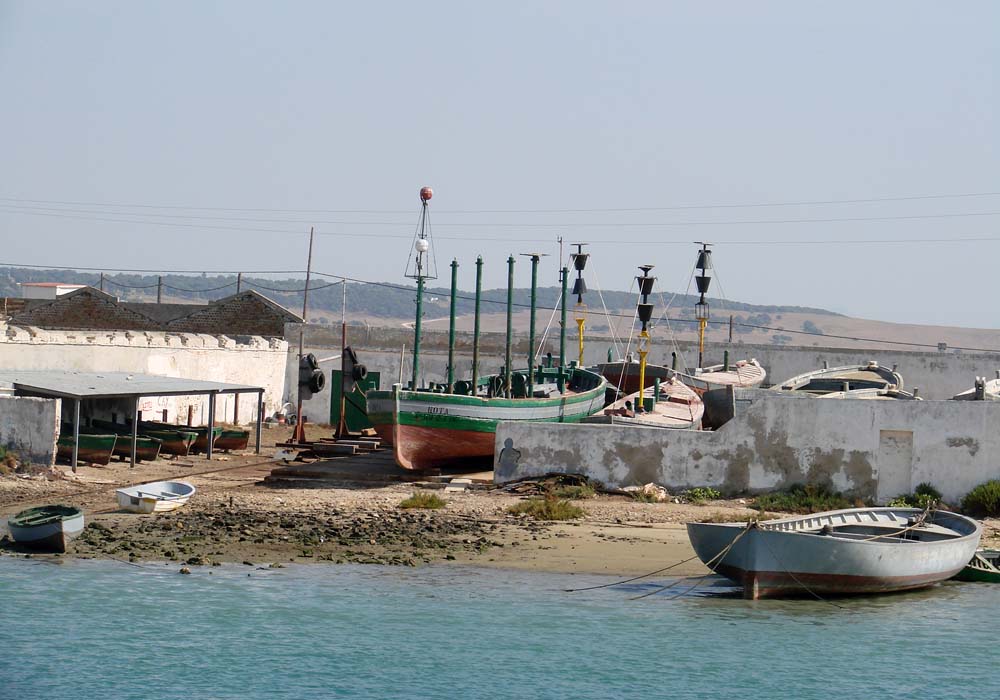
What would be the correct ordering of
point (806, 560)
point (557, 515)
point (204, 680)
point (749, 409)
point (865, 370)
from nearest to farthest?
point (204, 680) → point (806, 560) → point (557, 515) → point (749, 409) → point (865, 370)

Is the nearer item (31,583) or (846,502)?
(31,583)

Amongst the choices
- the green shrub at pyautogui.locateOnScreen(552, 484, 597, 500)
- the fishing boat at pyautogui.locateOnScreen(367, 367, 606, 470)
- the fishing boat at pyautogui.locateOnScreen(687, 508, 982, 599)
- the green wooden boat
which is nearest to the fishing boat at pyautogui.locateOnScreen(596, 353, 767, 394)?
the fishing boat at pyautogui.locateOnScreen(367, 367, 606, 470)

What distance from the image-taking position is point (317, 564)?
20812mm

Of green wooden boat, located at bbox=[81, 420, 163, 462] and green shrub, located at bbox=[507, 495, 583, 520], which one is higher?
green wooden boat, located at bbox=[81, 420, 163, 462]

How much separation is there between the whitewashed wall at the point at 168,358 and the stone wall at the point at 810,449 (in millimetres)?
14254

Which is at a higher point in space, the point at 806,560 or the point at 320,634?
the point at 806,560

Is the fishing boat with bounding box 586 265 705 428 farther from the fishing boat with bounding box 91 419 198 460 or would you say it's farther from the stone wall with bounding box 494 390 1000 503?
the fishing boat with bounding box 91 419 198 460

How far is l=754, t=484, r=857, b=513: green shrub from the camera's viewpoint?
24766 mm

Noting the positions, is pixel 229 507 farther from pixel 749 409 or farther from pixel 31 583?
pixel 749 409

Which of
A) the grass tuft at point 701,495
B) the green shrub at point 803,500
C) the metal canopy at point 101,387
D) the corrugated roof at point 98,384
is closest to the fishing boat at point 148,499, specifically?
the metal canopy at point 101,387

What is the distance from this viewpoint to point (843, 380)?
39.2m

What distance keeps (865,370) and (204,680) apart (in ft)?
103

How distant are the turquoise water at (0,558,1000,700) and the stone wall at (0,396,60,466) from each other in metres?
6.88

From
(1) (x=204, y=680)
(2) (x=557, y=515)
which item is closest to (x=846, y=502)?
(2) (x=557, y=515)
